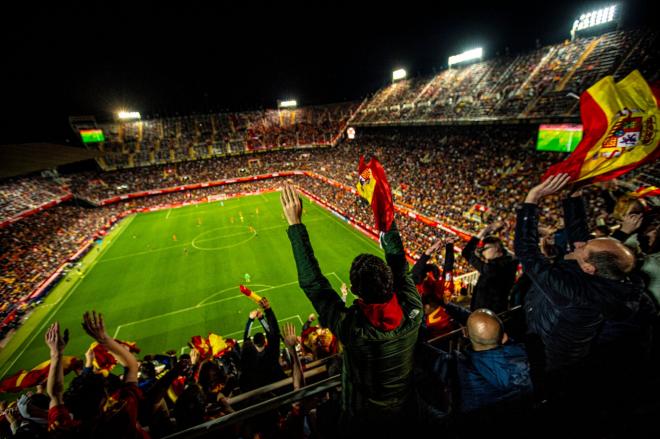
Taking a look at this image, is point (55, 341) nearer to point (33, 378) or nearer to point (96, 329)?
point (96, 329)

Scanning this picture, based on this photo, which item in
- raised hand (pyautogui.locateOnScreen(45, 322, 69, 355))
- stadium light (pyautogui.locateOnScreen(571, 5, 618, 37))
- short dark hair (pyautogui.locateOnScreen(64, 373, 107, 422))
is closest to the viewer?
short dark hair (pyautogui.locateOnScreen(64, 373, 107, 422))

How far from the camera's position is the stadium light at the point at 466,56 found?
1618 inches

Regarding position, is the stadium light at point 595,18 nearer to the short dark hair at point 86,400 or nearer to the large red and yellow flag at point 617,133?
the large red and yellow flag at point 617,133

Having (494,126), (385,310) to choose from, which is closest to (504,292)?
(385,310)

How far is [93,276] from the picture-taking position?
23.8 meters

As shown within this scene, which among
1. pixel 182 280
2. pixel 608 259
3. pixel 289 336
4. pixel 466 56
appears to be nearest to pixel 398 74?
pixel 466 56

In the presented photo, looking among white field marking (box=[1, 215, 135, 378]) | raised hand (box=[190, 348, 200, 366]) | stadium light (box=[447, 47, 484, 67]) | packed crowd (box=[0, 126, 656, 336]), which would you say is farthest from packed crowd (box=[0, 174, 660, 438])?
stadium light (box=[447, 47, 484, 67])

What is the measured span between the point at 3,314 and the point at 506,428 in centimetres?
2585

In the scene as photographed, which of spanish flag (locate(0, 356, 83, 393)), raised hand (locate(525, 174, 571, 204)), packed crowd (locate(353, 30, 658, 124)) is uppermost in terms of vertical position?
packed crowd (locate(353, 30, 658, 124))

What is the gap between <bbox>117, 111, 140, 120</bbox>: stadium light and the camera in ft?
196

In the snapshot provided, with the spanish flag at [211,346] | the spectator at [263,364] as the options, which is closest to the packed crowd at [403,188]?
the spectator at [263,364]

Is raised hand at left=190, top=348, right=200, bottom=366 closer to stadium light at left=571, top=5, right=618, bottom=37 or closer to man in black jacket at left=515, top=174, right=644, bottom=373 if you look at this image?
man in black jacket at left=515, top=174, right=644, bottom=373

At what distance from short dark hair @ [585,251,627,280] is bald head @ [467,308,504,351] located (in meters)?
0.94

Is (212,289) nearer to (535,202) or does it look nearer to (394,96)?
(535,202)
